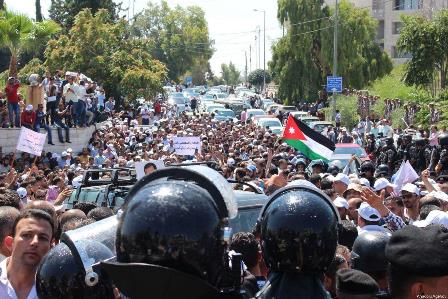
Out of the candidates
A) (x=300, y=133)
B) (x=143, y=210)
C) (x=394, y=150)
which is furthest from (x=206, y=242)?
(x=394, y=150)

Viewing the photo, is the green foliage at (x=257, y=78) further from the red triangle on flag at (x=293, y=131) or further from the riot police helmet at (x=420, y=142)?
the red triangle on flag at (x=293, y=131)

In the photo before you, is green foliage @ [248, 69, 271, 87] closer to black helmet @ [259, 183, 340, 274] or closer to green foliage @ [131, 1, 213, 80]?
green foliage @ [131, 1, 213, 80]

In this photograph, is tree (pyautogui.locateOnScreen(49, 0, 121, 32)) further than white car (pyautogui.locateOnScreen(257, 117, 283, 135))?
Yes

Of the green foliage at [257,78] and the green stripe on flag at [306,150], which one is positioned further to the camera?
the green foliage at [257,78]

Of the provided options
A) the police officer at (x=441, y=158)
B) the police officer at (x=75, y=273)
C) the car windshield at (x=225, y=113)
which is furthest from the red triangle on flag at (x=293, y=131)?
the car windshield at (x=225, y=113)

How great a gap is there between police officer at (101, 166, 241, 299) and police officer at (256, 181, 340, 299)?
0.23 metres

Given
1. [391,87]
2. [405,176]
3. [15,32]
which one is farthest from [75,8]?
[405,176]

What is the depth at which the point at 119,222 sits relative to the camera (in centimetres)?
273

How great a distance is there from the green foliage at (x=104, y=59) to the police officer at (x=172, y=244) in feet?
116

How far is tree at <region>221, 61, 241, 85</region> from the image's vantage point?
543 ft

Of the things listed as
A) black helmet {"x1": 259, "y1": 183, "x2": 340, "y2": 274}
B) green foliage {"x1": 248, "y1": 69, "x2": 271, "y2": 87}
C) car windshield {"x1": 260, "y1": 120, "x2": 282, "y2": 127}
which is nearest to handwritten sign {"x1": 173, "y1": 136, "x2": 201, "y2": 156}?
black helmet {"x1": 259, "y1": 183, "x2": 340, "y2": 274}

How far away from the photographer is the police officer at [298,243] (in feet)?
9.37

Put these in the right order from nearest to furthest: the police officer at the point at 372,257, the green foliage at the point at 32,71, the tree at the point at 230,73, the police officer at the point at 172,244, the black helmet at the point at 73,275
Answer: the police officer at the point at 172,244 < the black helmet at the point at 73,275 < the police officer at the point at 372,257 < the green foliage at the point at 32,71 < the tree at the point at 230,73

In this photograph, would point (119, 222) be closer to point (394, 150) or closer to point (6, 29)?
point (394, 150)
